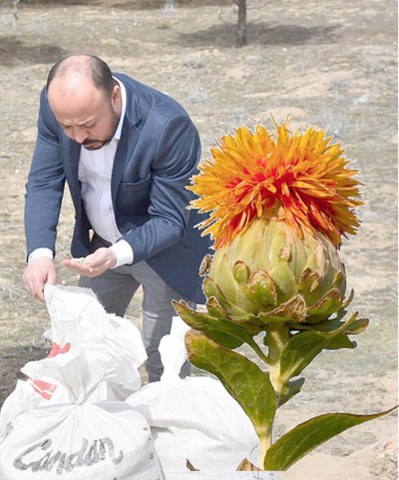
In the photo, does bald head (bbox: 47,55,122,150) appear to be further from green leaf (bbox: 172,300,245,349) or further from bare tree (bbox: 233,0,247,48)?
bare tree (bbox: 233,0,247,48)

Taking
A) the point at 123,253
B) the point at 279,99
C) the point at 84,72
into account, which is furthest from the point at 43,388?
the point at 279,99

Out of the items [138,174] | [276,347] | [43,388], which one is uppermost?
[276,347]

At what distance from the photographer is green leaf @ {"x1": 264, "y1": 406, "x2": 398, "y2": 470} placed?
158 centimetres

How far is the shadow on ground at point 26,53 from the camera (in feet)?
49.8

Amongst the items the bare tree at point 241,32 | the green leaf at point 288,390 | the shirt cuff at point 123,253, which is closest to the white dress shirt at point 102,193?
the shirt cuff at point 123,253

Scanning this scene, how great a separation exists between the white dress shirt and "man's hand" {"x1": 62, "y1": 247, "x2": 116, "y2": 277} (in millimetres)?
59

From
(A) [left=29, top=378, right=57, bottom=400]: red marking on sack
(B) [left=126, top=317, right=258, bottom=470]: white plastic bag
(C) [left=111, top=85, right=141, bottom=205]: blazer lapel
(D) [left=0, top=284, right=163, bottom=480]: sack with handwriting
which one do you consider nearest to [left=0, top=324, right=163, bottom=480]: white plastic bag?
(D) [left=0, top=284, right=163, bottom=480]: sack with handwriting

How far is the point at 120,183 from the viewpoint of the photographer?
3746 millimetres

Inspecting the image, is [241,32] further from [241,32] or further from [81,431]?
[81,431]

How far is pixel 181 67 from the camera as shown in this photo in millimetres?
14852

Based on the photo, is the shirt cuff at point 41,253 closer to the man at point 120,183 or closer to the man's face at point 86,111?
the man at point 120,183

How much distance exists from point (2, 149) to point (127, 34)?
6457 millimetres

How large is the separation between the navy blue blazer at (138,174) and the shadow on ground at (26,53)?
1146cm

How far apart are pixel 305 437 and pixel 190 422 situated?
1.15 meters
